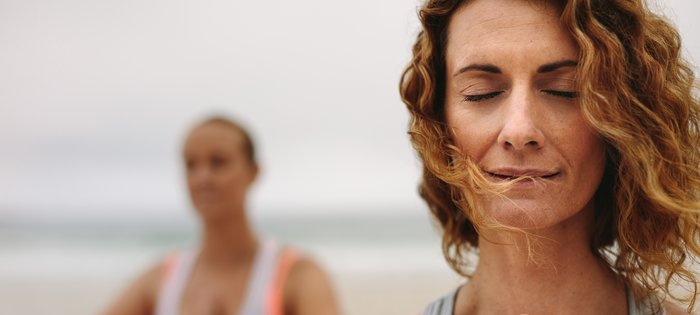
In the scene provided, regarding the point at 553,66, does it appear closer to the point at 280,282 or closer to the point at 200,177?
the point at 280,282

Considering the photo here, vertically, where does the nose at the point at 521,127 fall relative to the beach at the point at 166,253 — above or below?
above

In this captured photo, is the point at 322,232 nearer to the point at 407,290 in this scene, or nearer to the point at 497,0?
the point at 407,290

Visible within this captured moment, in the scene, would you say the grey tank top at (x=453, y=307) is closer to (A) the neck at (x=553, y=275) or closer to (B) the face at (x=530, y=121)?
(A) the neck at (x=553, y=275)

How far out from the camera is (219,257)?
3742 millimetres

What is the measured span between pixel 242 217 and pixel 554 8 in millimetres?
2617

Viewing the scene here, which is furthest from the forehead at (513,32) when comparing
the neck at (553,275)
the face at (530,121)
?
the neck at (553,275)

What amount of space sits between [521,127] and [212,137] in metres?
2.57

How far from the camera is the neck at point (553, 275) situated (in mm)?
1650

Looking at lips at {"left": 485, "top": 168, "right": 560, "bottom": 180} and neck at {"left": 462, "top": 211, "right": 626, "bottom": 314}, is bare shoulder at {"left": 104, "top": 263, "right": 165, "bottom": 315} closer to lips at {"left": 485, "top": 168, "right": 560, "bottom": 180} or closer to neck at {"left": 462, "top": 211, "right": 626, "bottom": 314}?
neck at {"left": 462, "top": 211, "right": 626, "bottom": 314}

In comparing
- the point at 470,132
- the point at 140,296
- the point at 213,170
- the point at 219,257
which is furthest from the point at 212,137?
the point at 470,132

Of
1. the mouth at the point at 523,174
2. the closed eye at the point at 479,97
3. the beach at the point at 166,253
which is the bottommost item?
the beach at the point at 166,253

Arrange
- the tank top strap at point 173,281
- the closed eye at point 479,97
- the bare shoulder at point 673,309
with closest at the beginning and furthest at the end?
the closed eye at point 479,97 → the bare shoulder at point 673,309 → the tank top strap at point 173,281

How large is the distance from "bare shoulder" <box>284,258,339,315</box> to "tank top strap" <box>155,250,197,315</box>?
543 millimetres

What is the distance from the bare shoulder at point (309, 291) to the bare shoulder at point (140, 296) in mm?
729
